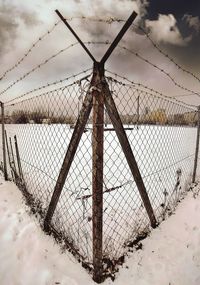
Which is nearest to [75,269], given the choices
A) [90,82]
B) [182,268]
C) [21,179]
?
[182,268]

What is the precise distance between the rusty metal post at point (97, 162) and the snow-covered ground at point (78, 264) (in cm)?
36

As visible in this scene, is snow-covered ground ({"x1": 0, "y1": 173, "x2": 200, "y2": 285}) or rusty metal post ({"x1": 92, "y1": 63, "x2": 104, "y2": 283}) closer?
rusty metal post ({"x1": 92, "y1": 63, "x2": 104, "y2": 283})

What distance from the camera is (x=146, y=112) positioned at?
3826mm

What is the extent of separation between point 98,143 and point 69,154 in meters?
0.55

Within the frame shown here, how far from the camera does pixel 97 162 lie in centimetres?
260

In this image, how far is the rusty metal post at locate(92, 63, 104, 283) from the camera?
2.47 metres

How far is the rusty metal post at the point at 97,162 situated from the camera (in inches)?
97.3

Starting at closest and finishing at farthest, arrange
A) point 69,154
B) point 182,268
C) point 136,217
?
point 69,154 < point 182,268 < point 136,217

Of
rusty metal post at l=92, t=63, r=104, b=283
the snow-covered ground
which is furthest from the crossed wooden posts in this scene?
the snow-covered ground

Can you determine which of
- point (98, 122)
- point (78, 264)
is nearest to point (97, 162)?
point (98, 122)

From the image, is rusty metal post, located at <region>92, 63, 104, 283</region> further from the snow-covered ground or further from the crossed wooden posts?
the snow-covered ground

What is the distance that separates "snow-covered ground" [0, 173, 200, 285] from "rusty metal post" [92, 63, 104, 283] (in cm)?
36

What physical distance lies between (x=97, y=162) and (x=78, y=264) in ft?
4.51

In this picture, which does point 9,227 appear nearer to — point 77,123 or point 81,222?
point 81,222
